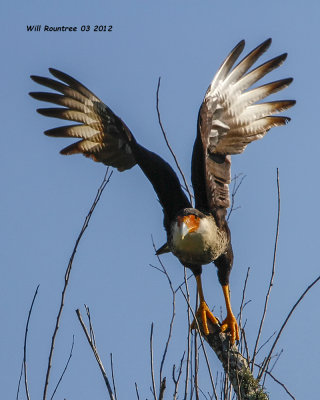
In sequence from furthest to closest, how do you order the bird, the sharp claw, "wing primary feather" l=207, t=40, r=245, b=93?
"wing primary feather" l=207, t=40, r=245, b=93 < the bird < the sharp claw

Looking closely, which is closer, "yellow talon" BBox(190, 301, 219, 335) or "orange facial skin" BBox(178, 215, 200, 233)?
"yellow talon" BBox(190, 301, 219, 335)

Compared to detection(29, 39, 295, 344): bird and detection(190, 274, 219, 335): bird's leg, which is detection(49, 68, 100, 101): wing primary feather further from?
detection(190, 274, 219, 335): bird's leg

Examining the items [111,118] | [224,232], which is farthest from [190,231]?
[111,118]

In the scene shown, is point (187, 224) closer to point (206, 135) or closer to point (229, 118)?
point (206, 135)

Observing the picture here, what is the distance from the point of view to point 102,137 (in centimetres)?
735

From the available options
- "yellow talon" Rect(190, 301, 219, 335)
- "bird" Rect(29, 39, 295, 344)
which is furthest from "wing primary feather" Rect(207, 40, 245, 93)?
"yellow talon" Rect(190, 301, 219, 335)

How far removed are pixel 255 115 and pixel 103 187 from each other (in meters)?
3.00

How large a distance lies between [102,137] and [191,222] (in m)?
1.50

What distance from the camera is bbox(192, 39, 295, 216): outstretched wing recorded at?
6906 mm

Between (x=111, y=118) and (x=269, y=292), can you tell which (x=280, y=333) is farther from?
(x=111, y=118)

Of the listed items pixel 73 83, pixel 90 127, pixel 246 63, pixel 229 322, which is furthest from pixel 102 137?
pixel 229 322

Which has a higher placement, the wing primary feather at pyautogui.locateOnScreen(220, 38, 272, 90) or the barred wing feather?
the wing primary feather at pyautogui.locateOnScreen(220, 38, 272, 90)

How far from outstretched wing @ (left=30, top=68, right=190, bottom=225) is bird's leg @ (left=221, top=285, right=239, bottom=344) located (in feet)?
2.95

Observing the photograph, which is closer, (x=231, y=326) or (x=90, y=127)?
(x=231, y=326)
